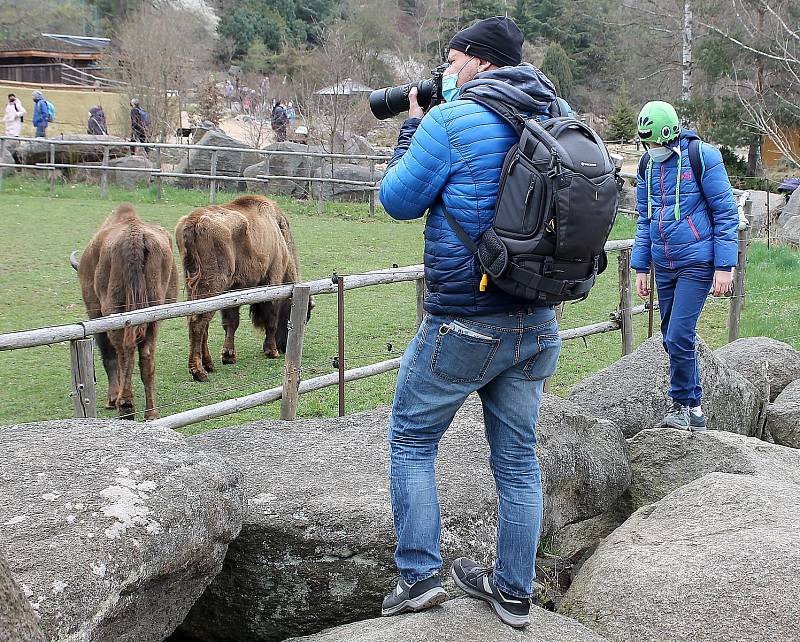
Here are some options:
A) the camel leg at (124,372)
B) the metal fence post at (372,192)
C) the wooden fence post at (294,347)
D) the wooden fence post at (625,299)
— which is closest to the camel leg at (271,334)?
the camel leg at (124,372)

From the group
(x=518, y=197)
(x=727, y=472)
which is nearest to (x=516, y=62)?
(x=518, y=197)

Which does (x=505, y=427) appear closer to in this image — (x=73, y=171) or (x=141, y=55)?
(x=73, y=171)

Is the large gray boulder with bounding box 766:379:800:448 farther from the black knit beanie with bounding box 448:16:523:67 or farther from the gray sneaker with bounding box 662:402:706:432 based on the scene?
the black knit beanie with bounding box 448:16:523:67

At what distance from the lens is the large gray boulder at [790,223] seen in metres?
17.0

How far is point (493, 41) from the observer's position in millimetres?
2785

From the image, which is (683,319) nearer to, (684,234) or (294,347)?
(684,234)

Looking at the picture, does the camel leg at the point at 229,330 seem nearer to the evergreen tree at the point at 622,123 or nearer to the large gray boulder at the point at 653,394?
the large gray boulder at the point at 653,394

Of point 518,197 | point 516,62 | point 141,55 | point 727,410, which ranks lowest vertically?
point 727,410

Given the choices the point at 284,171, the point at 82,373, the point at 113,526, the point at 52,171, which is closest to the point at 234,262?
the point at 82,373

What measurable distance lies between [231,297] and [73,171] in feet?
53.1

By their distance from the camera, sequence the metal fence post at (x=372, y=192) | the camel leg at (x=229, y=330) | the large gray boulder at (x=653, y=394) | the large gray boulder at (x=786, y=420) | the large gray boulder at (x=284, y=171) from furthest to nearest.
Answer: the large gray boulder at (x=284, y=171), the metal fence post at (x=372, y=192), the camel leg at (x=229, y=330), the large gray boulder at (x=786, y=420), the large gray boulder at (x=653, y=394)

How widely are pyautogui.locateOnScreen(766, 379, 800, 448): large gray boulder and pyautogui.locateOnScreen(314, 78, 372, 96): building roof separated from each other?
837 inches

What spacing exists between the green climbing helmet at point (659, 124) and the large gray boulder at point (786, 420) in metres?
2.13

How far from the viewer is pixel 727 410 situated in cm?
582
